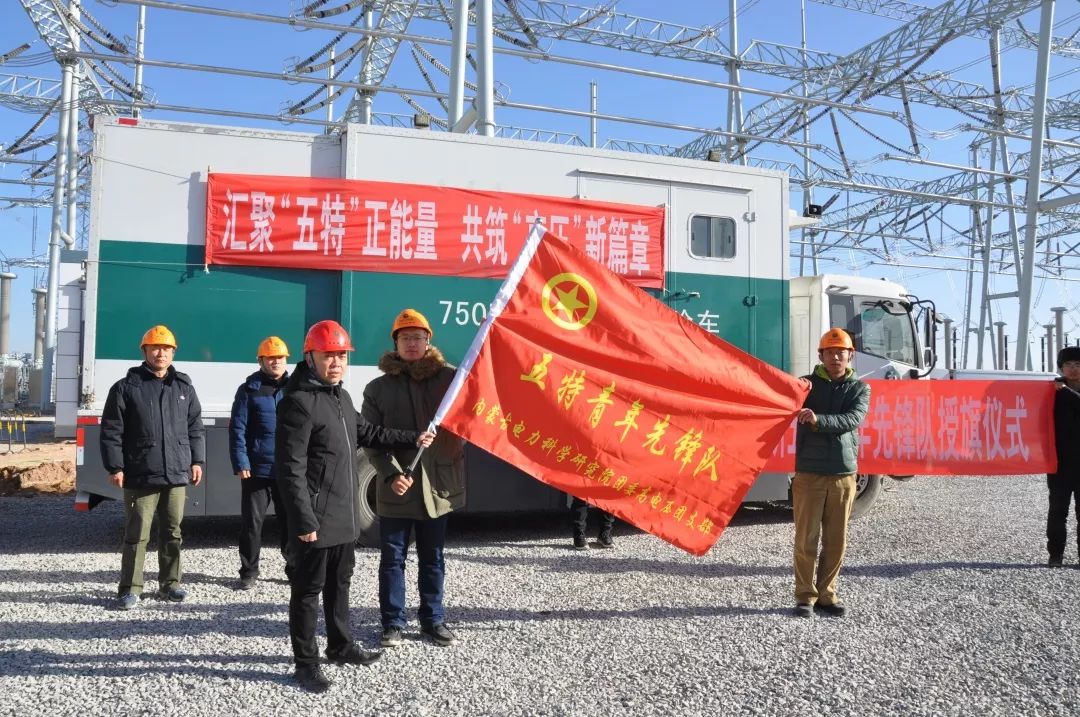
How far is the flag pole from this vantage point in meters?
4.30

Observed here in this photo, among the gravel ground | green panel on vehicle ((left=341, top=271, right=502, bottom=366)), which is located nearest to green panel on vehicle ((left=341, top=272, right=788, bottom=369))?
green panel on vehicle ((left=341, top=271, right=502, bottom=366))

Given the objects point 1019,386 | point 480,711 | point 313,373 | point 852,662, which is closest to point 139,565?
point 313,373

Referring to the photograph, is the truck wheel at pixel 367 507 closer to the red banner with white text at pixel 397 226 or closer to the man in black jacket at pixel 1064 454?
the red banner with white text at pixel 397 226

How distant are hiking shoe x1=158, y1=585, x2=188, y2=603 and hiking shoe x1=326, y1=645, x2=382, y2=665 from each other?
1.72 meters

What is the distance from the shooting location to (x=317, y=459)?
12.9 feet

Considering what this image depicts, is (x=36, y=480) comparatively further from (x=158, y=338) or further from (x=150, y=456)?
(x=158, y=338)

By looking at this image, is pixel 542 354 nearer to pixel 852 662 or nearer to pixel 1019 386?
pixel 852 662

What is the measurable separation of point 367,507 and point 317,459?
125 inches

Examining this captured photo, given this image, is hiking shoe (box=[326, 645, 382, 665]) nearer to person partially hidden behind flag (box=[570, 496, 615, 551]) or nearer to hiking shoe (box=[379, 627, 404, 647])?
hiking shoe (box=[379, 627, 404, 647])

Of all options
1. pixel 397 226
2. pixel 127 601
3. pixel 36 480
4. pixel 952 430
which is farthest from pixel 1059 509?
pixel 36 480

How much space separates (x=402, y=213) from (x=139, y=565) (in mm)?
3440

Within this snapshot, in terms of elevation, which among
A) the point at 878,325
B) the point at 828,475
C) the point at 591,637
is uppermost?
the point at 878,325

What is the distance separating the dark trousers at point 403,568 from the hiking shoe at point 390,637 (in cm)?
3

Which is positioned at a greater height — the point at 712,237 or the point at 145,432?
the point at 712,237
